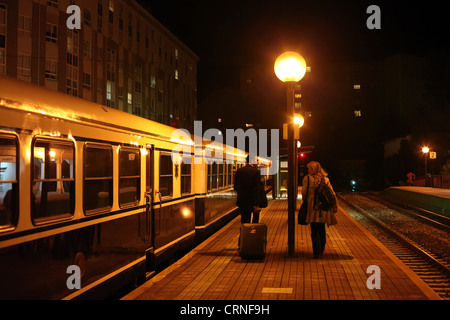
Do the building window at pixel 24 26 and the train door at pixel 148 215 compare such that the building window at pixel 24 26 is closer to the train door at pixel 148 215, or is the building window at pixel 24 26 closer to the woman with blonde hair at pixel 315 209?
the train door at pixel 148 215

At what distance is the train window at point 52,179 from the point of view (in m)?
4.80

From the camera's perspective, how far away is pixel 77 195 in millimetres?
5609

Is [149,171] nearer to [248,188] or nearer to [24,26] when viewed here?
[248,188]

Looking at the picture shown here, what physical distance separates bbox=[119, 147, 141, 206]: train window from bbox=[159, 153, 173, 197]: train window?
1.08 metres

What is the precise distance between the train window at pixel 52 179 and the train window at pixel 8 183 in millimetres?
263

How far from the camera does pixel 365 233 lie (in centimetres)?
1289

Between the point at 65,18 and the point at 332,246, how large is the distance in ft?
111

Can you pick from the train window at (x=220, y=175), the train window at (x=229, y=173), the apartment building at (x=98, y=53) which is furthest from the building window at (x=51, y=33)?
the train window at (x=220, y=175)

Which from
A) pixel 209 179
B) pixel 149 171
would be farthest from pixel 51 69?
pixel 149 171

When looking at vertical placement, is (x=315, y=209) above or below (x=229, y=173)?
below

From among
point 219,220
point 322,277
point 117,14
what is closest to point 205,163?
point 219,220

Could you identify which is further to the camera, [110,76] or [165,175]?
[110,76]

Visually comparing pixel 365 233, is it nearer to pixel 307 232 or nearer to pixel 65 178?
pixel 307 232

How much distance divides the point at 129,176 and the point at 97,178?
1.02m
